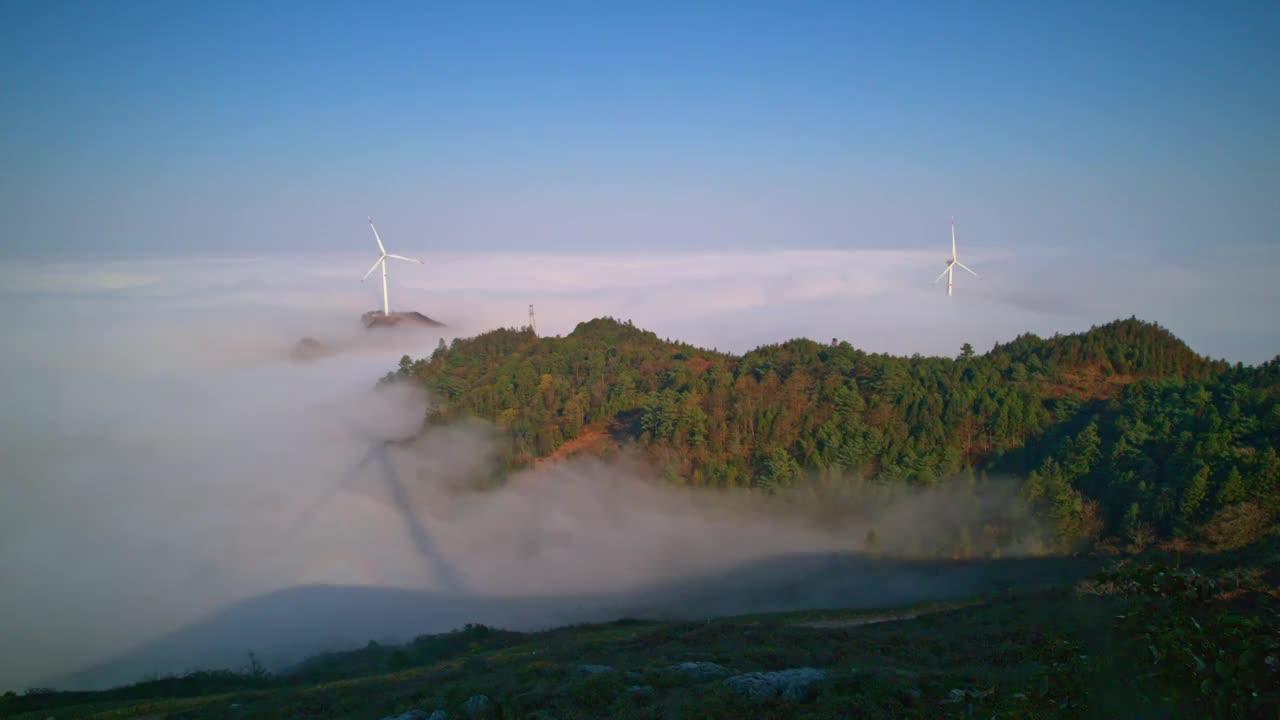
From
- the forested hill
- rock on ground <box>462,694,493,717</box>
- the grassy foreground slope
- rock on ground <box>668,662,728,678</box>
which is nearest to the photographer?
the grassy foreground slope

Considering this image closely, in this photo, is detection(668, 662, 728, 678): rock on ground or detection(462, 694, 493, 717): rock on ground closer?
detection(462, 694, 493, 717): rock on ground

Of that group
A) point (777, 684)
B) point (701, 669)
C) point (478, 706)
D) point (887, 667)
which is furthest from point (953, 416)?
point (478, 706)

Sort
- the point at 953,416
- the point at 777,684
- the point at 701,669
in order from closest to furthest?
the point at 777,684 → the point at 701,669 → the point at 953,416

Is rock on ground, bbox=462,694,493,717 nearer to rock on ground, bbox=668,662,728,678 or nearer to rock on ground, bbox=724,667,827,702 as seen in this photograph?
rock on ground, bbox=668,662,728,678

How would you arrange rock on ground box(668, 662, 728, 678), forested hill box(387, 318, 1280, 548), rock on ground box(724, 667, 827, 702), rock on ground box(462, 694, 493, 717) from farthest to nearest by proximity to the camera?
forested hill box(387, 318, 1280, 548)
rock on ground box(668, 662, 728, 678)
rock on ground box(462, 694, 493, 717)
rock on ground box(724, 667, 827, 702)

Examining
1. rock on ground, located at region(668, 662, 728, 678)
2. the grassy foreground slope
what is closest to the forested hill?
the grassy foreground slope

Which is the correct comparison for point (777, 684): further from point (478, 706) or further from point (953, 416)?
point (953, 416)
